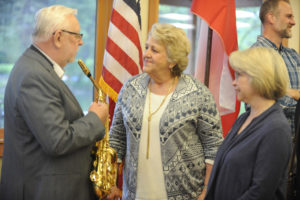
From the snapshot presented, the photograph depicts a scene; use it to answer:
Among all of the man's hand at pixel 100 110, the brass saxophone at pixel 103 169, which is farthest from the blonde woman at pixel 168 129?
the man's hand at pixel 100 110

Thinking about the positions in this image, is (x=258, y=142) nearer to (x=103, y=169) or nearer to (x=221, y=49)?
(x=103, y=169)

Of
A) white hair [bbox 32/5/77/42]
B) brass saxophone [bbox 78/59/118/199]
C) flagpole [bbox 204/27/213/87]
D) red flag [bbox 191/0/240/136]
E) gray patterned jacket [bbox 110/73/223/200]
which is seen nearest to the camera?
white hair [bbox 32/5/77/42]

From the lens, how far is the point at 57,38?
173 centimetres

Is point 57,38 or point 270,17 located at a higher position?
point 270,17

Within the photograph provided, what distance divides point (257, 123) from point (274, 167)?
0.20 m

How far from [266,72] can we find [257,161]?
0.37m

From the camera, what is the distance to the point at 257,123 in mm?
1597

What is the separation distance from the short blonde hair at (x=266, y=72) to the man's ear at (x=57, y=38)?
82cm

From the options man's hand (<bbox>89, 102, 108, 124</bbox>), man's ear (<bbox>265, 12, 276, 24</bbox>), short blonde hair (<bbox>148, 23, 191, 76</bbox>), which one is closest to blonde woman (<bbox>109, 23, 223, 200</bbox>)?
short blonde hair (<bbox>148, 23, 191, 76</bbox>)

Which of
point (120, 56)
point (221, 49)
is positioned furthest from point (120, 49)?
point (221, 49)

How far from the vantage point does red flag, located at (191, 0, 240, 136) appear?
10.2 feet

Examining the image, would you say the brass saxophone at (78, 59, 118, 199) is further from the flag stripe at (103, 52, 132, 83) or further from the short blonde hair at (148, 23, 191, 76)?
the flag stripe at (103, 52, 132, 83)

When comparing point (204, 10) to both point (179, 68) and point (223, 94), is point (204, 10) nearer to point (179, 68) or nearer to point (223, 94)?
point (223, 94)

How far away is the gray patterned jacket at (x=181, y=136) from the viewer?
6.64ft
